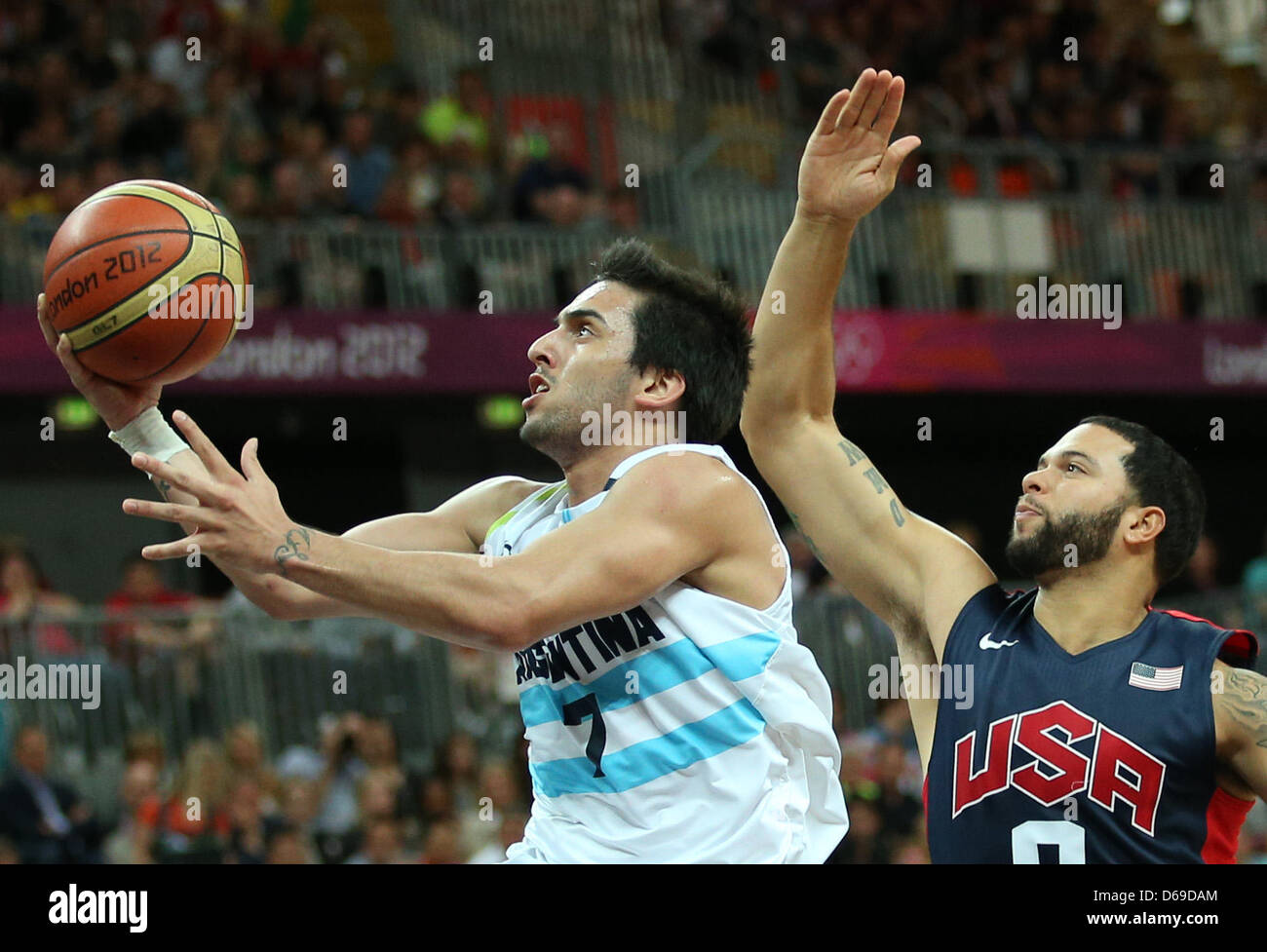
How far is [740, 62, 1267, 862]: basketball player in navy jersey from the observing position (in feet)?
16.4

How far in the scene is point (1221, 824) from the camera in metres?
5.04

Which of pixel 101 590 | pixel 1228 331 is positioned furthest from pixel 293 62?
pixel 1228 331

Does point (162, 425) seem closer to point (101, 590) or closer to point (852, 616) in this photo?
point (852, 616)

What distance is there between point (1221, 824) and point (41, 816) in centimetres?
687

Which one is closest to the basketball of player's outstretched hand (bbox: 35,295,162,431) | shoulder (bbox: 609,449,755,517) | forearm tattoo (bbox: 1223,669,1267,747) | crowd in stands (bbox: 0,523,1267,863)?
player's outstretched hand (bbox: 35,295,162,431)

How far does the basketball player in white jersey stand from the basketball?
10 centimetres

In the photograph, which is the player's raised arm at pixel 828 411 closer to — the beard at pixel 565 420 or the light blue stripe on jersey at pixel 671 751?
the beard at pixel 565 420

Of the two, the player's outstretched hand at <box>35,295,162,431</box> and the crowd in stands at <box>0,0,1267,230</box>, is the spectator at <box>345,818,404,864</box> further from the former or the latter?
the crowd in stands at <box>0,0,1267,230</box>

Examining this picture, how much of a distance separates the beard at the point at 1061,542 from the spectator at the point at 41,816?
617cm

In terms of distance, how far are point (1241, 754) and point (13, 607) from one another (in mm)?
8029

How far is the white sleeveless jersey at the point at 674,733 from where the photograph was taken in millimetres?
4277

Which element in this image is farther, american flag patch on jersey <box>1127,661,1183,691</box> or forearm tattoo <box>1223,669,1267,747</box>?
american flag patch on jersey <box>1127,661,1183,691</box>

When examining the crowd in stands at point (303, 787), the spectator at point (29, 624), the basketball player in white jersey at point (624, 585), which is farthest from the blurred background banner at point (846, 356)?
the basketball player in white jersey at point (624, 585)

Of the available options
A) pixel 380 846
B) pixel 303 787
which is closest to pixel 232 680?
pixel 303 787
